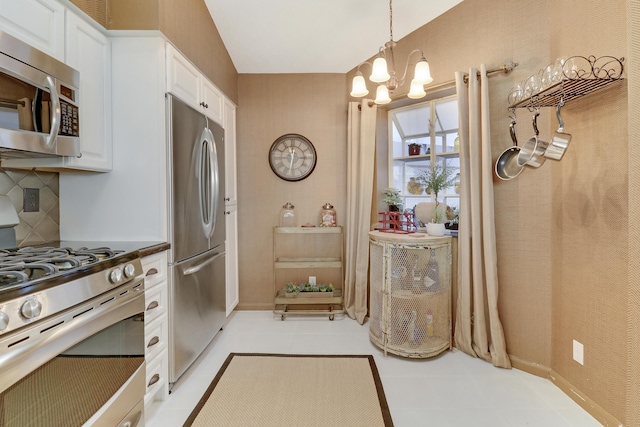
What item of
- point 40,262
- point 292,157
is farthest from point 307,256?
point 40,262

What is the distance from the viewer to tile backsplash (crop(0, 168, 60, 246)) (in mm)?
1667

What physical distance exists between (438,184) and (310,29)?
183cm

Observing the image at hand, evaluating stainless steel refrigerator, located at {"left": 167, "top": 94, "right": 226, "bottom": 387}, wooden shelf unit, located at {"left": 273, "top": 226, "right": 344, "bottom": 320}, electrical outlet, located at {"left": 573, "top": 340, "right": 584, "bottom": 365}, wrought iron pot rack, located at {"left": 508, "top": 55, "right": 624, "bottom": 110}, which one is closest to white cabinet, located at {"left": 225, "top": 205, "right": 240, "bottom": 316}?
stainless steel refrigerator, located at {"left": 167, "top": 94, "right": 226, "bottom": 387}

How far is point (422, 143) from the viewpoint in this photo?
2949mm

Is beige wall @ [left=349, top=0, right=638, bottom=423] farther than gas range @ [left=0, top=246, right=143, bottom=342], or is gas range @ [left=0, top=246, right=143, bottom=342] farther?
beige wall @ [left=349, top=0, right=638, bottom=423]

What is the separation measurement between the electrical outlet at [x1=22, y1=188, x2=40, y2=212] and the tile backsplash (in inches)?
0.5

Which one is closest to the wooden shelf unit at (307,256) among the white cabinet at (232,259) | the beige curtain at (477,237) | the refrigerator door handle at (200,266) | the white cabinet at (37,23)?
the white cabinet at (232,259)

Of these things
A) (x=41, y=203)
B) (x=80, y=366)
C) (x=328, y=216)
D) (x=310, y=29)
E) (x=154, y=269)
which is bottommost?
(x=80, y=366)

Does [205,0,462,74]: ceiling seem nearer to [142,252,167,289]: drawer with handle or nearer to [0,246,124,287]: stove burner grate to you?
[142,252,167,289]: drawer with handle

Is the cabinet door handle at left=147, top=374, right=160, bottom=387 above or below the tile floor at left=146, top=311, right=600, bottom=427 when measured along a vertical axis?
above

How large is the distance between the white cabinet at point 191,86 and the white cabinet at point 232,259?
95 cm

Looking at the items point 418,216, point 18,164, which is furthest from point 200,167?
point 418,216

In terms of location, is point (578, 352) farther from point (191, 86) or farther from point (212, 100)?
point (212, 100)

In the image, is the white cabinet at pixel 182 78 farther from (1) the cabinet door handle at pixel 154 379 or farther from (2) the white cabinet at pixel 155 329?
(1) the cabinet door handle at pixel 154 379
